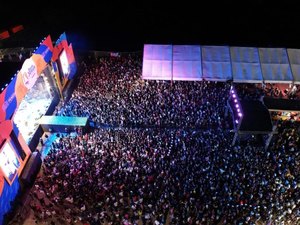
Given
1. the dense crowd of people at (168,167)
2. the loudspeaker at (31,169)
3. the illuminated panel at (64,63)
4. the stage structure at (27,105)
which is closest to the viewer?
the dense crowd of people at (168,167)

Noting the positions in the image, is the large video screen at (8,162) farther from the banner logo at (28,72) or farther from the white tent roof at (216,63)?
the white tent roof at (216,63)

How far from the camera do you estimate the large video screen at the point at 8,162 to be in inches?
658

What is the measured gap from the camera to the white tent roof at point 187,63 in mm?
24672

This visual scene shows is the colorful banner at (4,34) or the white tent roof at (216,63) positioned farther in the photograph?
the colorful banner at (4,34)

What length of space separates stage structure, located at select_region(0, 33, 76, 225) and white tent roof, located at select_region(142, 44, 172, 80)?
21.9 ft

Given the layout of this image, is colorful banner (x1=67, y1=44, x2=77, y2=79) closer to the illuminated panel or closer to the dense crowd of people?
the illuminated panel

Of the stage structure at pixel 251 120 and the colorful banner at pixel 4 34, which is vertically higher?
the colorful banner at pixel 4 34

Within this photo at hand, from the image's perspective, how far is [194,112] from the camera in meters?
22.5

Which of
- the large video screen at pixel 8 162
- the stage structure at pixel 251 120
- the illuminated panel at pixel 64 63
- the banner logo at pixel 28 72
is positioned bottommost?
the large video screen at pixel 8 162

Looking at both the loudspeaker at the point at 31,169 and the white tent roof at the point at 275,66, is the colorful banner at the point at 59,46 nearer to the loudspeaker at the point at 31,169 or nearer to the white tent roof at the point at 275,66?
the loudspeaker at the point at 31,169

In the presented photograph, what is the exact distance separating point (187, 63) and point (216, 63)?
2.35m

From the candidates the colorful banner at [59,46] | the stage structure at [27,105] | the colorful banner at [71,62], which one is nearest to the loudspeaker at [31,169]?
the stage structure at [27,105]

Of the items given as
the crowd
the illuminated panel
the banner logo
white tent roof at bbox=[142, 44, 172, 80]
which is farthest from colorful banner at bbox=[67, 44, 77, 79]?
white tent roof at bbox=[142, 44, 172, 80]

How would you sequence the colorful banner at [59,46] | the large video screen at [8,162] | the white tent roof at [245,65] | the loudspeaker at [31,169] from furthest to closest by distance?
the white tent roof at [245,65]
the colorful banner at [59,46]
the loudspeaker at [31,169]
the large video screen at [8,162]
